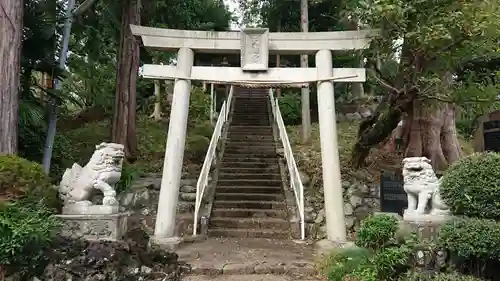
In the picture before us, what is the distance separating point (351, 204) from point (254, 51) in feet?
13.2

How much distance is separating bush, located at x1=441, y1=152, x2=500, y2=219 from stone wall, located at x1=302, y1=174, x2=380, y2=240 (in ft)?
12.5

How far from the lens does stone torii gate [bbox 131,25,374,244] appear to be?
7.14m

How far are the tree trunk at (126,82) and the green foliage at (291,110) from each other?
707 cm

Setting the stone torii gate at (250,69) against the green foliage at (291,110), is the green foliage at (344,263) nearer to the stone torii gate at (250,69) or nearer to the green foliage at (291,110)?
the stone torii gate at (250,69)

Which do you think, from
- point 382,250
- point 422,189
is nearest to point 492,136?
point 422,189

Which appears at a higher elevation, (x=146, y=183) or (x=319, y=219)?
(x=146, y=183)

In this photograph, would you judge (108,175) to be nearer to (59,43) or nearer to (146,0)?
(59,43)

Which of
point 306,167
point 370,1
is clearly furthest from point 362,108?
point 370,1

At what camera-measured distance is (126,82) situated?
1059 cm

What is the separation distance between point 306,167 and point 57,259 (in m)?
6.54

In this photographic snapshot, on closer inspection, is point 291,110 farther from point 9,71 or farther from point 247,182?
point 9,71

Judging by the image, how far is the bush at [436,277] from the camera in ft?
14.2

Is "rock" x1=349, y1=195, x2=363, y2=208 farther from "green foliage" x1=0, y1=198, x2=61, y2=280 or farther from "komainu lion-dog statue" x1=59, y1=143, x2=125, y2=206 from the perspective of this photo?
"green foliage" x1=0, y1=198, x2=61, y2=280

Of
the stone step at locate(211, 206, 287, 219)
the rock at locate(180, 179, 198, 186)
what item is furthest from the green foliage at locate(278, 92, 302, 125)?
the stone step at locate(211, 206, 287, 219)
